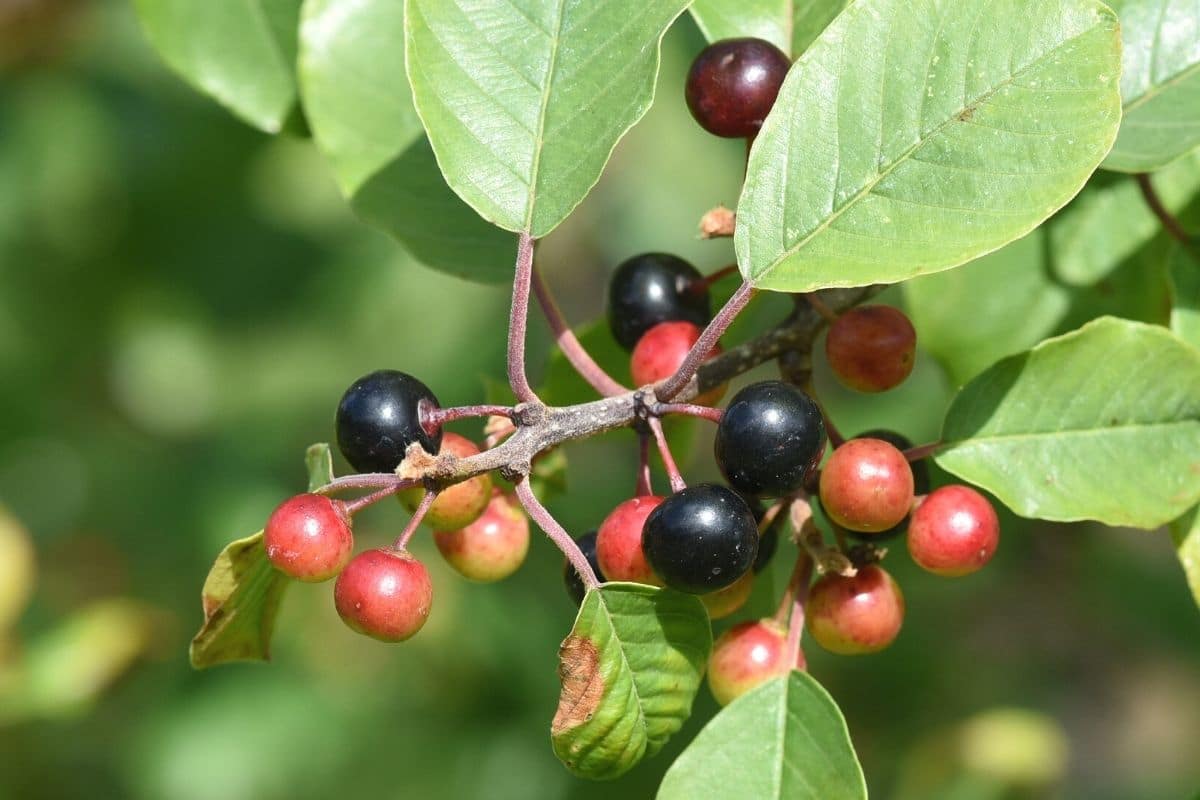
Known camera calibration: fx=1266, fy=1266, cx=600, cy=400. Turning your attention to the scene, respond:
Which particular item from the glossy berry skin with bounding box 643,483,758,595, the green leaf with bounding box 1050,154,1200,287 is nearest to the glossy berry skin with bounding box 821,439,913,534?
the glossy berry skin with bounding box 643,483,758,595

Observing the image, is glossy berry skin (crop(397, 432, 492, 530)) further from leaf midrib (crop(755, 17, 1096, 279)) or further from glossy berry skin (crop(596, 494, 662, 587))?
leaf midrib (crop(755, 17, 1096, 279))

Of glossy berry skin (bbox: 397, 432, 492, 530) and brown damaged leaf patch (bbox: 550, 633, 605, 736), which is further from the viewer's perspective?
glossy berry skin (bbox: 397, 432, 492, 530)

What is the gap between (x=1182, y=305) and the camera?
1702 mm

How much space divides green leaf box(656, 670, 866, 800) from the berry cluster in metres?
0.04

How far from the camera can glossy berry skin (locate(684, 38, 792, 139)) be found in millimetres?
1502

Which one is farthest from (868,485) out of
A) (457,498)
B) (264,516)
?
(264,516)

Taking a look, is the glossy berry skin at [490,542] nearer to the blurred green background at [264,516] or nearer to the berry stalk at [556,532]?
the berry stalk at [556,532]

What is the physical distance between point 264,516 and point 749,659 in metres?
2.31

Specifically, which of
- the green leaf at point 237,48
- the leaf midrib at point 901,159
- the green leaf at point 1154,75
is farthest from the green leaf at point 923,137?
the green leaf at point 237,48

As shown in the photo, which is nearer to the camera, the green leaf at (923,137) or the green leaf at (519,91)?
the green leaf at (923,137)

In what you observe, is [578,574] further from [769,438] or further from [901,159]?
[901,159]

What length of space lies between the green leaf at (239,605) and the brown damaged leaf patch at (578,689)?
1.20 ft

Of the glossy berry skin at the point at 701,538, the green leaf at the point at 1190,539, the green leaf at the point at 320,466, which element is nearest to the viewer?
the glossy berry skin at the point at 701,538

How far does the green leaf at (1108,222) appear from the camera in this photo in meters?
1.94
